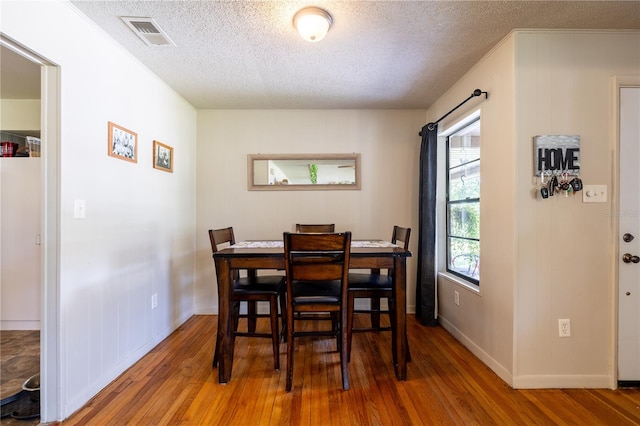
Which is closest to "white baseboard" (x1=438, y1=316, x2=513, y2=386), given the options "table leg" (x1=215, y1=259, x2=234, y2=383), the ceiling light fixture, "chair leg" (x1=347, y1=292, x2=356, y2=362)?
"chair leg" (x1=347, y1=292, x2=356, y2=362)

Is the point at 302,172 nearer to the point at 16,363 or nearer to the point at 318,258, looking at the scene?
the point at 318,258

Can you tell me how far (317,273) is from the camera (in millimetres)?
1780

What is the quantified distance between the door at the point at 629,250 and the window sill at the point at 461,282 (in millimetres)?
823

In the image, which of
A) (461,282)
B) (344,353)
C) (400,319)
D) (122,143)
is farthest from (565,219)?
(122,143)

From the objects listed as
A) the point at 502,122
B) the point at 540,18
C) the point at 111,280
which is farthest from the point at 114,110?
the point at 540,18

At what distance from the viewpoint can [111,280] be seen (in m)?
1.96

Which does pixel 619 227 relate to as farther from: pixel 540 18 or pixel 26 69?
pixel 26 69

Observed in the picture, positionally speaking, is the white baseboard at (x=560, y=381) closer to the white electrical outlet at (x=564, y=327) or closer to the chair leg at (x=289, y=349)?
the white electrical outlet at (x=564, y=327)

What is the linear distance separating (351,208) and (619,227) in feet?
7.03

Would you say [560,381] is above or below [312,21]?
below

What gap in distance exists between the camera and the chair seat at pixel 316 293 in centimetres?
185

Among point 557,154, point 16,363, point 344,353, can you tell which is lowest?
point 16,363

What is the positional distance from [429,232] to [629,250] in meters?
1.38

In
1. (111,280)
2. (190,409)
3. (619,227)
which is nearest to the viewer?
(190,409)
